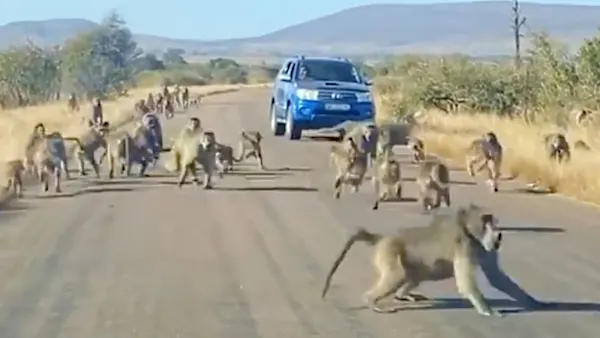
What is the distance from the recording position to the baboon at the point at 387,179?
19.5 metres

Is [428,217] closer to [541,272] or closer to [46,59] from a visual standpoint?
[541,272]

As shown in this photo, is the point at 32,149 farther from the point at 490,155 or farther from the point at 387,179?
the point at 490,155

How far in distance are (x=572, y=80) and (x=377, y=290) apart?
26.2 metres

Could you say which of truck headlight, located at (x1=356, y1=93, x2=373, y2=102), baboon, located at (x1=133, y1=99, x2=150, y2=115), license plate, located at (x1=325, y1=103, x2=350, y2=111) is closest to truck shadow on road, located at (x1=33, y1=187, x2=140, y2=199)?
license plate, located at (x1=325, y1=103, x2=350, y2=111)

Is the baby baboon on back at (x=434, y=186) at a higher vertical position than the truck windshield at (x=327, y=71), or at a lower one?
lower

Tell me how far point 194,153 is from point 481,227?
10876 millimetres

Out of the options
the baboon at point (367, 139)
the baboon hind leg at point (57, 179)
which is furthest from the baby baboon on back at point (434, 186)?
the baboon hind leg at point (57, 179)

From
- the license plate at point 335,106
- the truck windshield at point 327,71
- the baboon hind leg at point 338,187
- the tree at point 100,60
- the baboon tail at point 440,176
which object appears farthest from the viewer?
the tree at point 100,60

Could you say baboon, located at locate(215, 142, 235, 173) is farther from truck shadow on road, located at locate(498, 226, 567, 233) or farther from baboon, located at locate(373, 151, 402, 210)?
truck shadow on road, located at locate(498, 226, 567, 233)

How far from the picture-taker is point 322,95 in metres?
33.5

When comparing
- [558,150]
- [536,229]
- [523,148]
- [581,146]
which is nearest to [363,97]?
[581,146]

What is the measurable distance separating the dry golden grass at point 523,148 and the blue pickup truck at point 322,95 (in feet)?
5.73

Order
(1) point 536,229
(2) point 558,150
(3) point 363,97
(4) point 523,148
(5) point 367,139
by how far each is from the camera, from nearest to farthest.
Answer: (1) point 536,229
(5) point 367,139
(2) point 558,150
(4) point 523,148
(3) point 363,97

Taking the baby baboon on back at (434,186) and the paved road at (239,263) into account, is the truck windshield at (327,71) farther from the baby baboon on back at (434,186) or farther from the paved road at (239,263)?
the baby baboon on back at (434,186)
